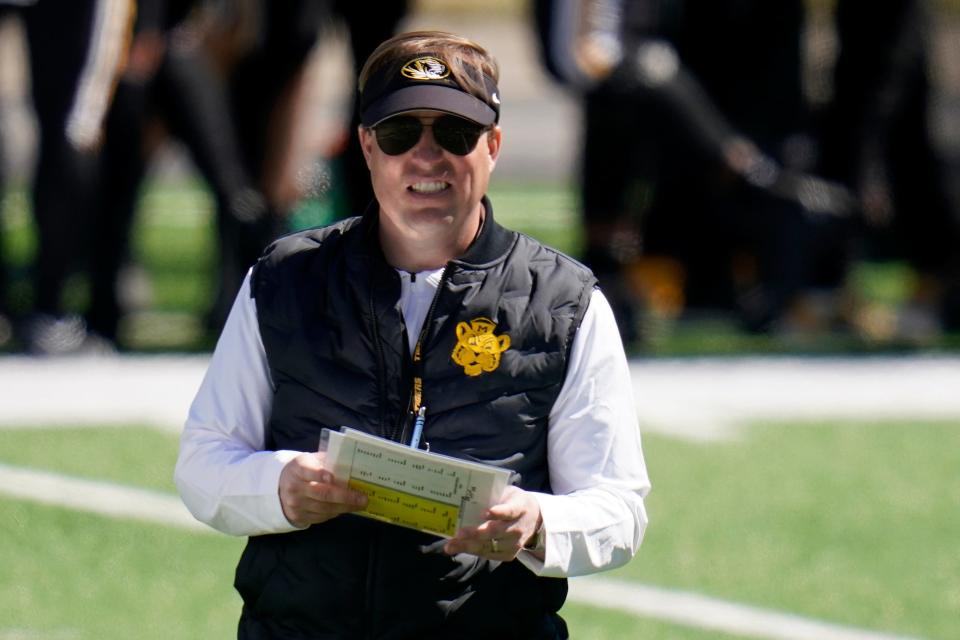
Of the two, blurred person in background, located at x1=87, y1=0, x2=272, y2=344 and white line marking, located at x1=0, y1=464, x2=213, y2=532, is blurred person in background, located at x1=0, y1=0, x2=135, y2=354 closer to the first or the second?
blurred person in background, located at x1=87, y1=0, x2=272, y2=344

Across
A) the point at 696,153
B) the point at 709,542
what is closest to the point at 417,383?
the point at 709,542

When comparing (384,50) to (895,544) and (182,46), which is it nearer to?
(895,544)

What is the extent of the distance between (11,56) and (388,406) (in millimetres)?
19334

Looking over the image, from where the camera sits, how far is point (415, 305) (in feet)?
10.3

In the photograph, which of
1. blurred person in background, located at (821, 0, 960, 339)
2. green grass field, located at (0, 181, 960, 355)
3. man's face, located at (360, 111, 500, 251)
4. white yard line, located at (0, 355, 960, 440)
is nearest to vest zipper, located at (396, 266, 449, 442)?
man's face, located at (360, 111, 500, 251)

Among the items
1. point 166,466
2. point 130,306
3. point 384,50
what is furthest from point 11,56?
point 384,50

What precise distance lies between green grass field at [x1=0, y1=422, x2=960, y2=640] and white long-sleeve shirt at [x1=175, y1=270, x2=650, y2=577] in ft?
4.03

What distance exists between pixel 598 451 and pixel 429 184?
18.1 inches

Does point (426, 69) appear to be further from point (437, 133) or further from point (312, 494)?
point (312, 494)

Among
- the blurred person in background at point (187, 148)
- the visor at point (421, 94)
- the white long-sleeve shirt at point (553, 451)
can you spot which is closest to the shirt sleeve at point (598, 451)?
the white long-sleeve shirt at point (553, 451)

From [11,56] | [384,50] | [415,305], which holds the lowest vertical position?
[11,56]

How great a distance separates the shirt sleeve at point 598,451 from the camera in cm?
305

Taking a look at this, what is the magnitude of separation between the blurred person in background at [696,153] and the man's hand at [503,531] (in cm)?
420

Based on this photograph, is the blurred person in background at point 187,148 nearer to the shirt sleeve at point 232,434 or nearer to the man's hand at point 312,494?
the shirt sleeve at point 232,434
